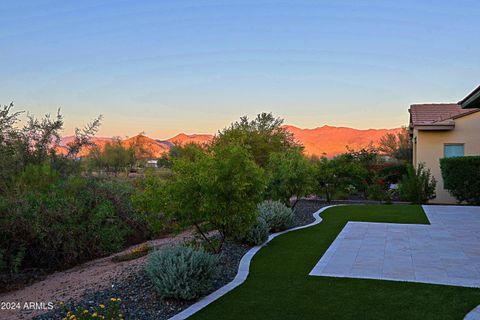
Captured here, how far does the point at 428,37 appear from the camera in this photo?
1573cm

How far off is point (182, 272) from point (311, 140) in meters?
44.3

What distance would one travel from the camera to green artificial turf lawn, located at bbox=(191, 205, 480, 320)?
4590 millimetres

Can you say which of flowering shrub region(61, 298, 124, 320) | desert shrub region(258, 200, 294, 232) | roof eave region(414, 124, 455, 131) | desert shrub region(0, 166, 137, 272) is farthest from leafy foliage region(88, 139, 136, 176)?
flowering shrub region(61, 298, 124, 320)

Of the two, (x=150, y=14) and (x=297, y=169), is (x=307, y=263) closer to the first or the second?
(x=297, y=169)

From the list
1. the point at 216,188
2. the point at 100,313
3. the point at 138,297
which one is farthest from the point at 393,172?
the point at 100,313

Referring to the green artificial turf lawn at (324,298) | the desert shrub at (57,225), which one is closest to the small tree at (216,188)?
the green artificial turf lawn at (324,298)

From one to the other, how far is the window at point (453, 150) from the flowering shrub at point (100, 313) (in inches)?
676

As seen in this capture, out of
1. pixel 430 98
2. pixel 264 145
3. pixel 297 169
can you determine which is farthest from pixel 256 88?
pixel 430 98

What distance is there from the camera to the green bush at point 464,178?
48.8 feet

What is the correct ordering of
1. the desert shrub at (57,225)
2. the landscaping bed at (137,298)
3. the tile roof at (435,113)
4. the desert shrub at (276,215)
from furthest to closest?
the tile roof at (435,113) → the desert shrub at (276,215) → the desert shrub at (57,225) → the landscaping bed at (137,298)

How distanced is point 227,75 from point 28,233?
1309cm

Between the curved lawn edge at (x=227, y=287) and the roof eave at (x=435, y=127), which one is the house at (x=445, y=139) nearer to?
the roof eave at (x=435, y=127)

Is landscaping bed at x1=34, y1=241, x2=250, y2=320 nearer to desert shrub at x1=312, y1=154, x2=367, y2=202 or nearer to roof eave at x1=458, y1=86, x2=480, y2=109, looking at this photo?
roof eave at x1=458, y1=86, x2=480, y2=109

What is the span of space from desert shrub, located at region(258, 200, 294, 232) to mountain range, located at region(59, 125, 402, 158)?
7.27m
